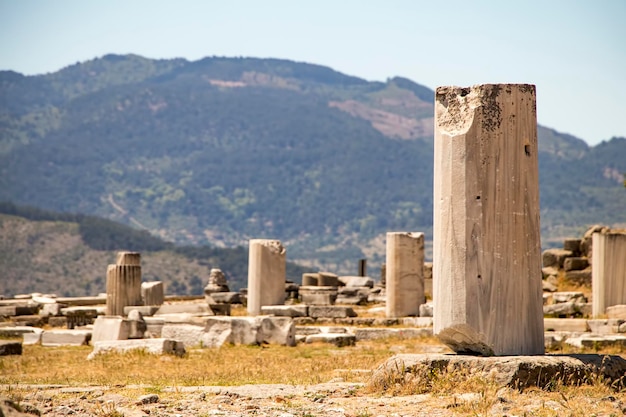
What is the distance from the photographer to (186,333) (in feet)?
75.9

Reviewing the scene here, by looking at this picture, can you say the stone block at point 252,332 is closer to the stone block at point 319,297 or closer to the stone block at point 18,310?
the stone block at point 319,297

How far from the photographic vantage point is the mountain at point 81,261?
95.5 meters

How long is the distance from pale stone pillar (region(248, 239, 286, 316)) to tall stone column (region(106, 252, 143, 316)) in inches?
125

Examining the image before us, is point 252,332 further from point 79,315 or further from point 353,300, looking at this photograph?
point 353,300

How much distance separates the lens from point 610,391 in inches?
478

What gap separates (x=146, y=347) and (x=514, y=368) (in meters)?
9.29

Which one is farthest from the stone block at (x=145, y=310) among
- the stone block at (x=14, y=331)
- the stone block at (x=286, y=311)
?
the stone block at (x=14, y=331)

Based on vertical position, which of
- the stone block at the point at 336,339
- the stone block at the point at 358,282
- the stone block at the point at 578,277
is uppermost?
the stone block at the point at 578,277

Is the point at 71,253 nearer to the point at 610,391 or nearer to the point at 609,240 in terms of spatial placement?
the point at 609,240

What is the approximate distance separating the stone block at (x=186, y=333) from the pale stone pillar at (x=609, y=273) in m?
8.49

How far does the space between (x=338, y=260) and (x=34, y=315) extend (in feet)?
501

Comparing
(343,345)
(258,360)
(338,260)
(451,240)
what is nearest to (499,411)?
(451,240)

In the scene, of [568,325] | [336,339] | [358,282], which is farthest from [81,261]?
[568,325]

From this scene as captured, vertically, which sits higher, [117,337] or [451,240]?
[451,240]
